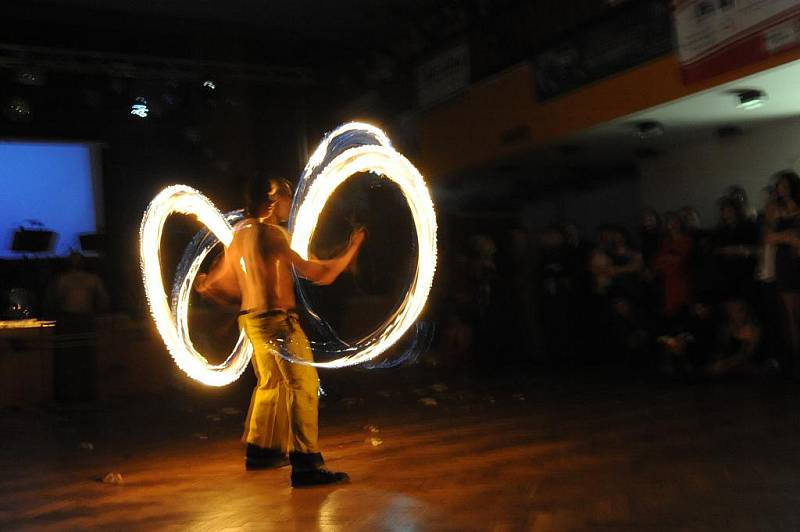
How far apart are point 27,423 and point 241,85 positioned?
568cm

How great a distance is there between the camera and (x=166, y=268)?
39.7ft

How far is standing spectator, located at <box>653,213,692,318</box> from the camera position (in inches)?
295

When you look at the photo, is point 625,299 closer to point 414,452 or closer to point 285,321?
point 414,452

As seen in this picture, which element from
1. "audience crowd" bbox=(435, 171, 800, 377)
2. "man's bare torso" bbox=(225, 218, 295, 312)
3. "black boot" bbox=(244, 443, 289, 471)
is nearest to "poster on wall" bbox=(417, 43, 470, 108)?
"audience crowd" bbox=(435, 171, 800, 377)

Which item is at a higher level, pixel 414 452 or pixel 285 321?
pixel 285 321

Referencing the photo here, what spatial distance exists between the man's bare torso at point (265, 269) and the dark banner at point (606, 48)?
4519mm

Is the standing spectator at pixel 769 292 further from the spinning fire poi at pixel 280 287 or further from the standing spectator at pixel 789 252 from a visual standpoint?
the spinning fire poi at pixel 280 287

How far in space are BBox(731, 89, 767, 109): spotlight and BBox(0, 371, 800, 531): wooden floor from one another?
235 cm

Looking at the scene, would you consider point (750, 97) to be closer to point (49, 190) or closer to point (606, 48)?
point (606, 48)

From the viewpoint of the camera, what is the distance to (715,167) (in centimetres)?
957

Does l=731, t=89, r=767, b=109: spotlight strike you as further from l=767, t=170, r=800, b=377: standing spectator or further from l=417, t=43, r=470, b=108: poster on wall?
l=417, t=43, r=470, b=108: poster on wall

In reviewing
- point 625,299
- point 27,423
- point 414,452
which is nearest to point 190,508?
point 414,452

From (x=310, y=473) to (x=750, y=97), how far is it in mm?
5221

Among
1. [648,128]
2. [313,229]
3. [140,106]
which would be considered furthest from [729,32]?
[140,106]
